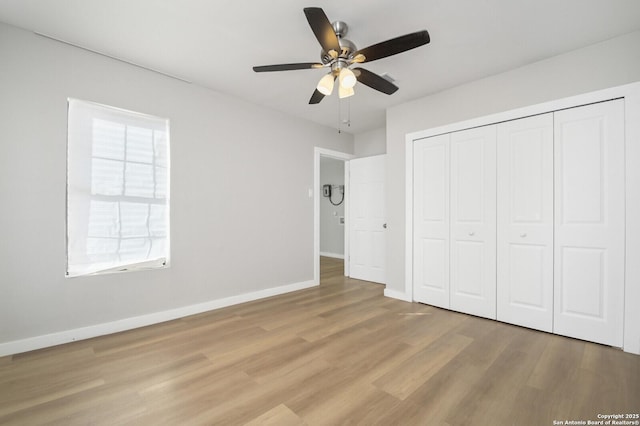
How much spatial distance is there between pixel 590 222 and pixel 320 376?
274 cm

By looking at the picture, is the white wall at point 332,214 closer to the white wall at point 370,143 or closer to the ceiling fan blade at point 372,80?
the white wall at point 370,143

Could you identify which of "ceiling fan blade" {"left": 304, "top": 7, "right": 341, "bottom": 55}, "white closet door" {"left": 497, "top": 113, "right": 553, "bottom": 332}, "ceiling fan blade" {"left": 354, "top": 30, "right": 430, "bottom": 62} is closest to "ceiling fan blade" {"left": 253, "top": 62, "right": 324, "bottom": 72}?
"ceiling fan blade" {"left": 304, "top": 7, "right": 341, "bottom": 55}

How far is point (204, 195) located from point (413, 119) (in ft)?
9.43

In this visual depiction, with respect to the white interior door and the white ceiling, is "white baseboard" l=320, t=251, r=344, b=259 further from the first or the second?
the white ceiling

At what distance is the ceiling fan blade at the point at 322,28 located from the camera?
1587 mm

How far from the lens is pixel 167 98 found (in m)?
3.03

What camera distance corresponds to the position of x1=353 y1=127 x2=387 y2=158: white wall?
16.0ft

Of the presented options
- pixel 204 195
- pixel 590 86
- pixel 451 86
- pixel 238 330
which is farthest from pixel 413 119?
pixel 238 330

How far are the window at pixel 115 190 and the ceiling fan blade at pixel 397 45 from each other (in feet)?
7.70

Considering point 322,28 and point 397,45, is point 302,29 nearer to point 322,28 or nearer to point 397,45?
point 322,28

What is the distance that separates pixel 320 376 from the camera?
194 cm

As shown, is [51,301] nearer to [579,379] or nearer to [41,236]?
[41,236]

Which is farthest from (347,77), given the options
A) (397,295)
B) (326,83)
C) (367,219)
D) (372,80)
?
(367,219)

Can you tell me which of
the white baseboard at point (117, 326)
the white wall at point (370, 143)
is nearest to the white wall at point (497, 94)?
the white wall at point (370, 143)
